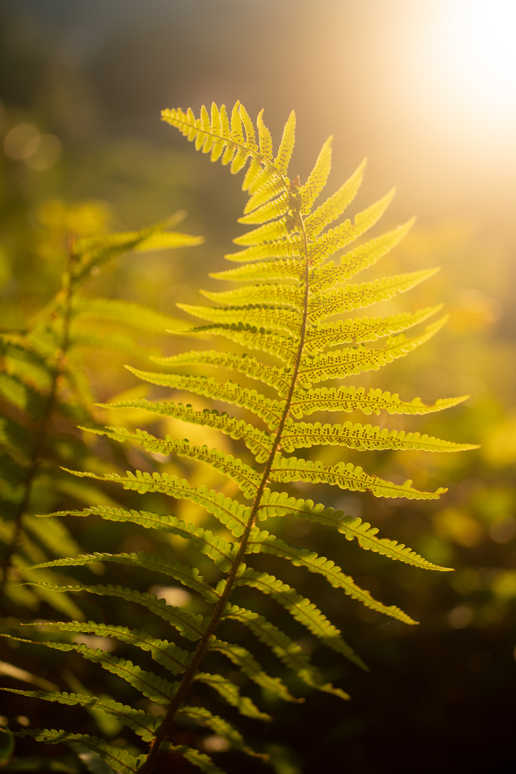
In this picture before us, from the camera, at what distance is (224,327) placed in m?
0.65

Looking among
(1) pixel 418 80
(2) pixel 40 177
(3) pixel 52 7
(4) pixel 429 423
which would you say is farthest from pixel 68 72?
(4) pixel 429 423

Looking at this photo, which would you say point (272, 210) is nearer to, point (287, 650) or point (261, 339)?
point (261, 339)

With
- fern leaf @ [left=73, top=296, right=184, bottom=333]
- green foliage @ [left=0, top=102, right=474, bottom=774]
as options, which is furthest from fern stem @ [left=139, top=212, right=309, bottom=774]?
fern leaf @ [left=73, top=296, right=184, bottom=333]

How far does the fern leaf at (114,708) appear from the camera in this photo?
0.61 m

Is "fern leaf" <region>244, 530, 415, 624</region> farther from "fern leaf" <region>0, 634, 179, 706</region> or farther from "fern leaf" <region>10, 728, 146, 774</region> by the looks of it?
"fern leaf" <region>10, 728, 146, 774</region>

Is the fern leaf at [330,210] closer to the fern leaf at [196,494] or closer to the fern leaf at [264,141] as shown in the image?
the fern leaf at [264,141]

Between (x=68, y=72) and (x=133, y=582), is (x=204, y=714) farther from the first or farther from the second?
(x=68, y=72)

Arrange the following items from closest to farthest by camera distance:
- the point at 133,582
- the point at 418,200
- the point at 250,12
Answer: the point at 133,582 < the point at 418,200 < the point at 250,12

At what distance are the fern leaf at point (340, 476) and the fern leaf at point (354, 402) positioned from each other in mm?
71

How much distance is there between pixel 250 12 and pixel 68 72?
8861mm

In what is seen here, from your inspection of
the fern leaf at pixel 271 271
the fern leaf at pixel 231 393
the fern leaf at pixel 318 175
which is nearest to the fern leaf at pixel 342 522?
the fern leaf at pixel 231 393

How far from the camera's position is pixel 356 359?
0.63 m

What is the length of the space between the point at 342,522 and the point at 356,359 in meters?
0.22

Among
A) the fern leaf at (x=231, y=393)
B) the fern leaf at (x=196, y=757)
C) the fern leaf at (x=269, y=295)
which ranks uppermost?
the fern leaf at (x=269, y=295)
